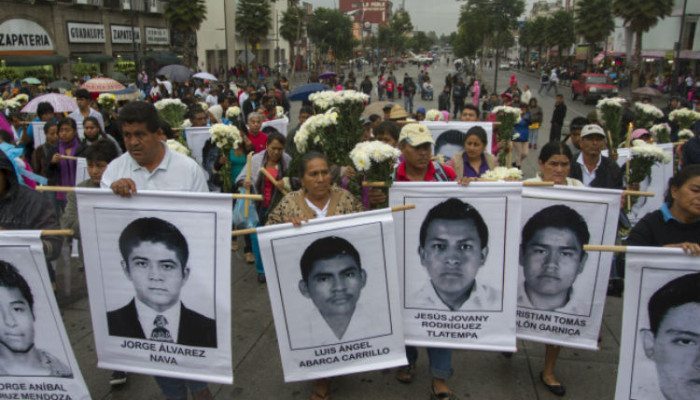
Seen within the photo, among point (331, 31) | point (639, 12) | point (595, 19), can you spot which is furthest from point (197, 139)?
point (331, 31)

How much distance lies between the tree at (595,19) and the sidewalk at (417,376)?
167 feet

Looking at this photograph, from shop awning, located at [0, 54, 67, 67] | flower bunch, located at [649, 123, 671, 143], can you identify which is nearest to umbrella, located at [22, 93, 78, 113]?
flower bunch, located at [649, 123, 671, 143]

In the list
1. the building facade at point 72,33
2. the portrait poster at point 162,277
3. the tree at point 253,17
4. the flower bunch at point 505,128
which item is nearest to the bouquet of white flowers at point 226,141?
the portrait poster at point 162,277

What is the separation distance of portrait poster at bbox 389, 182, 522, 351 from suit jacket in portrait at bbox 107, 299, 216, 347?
133cm

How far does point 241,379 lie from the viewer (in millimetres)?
4551

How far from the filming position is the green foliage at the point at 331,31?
70062mm

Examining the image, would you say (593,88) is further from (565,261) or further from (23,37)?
(23,37)

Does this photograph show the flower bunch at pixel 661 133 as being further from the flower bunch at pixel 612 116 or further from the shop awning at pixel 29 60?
the shop awning at pixel 29 60

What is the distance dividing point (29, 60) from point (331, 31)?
46.8m

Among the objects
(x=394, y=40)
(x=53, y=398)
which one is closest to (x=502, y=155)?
(x=53, y=398)

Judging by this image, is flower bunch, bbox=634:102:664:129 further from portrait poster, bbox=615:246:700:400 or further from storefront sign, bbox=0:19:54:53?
storefront sign, bbox=0:19:54:53

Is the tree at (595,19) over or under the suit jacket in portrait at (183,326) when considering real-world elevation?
over

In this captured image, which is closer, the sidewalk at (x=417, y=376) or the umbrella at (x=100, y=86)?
the sidewalk at (x=417, y=376)

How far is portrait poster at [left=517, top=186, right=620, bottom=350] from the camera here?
12.5 feet
